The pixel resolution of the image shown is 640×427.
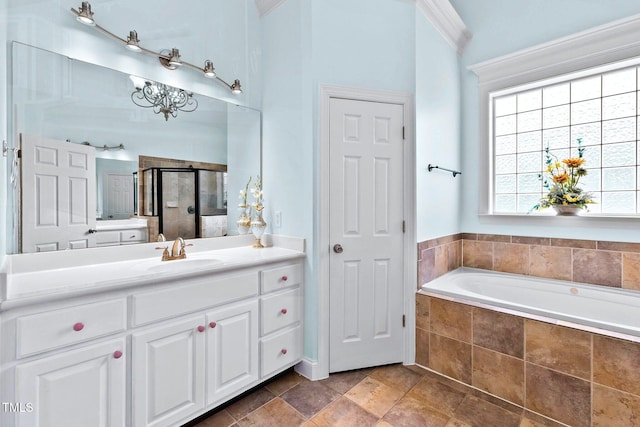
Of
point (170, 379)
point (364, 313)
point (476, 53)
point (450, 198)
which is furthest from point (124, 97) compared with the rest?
point (476, 53)

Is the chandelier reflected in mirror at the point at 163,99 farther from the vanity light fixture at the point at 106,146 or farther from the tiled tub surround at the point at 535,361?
the tiled tub surround at the point at 535,361

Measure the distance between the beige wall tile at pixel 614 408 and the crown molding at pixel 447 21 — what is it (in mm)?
2716

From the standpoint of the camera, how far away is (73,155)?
5.34 ft

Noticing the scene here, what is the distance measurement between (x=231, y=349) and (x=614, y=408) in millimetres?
2042

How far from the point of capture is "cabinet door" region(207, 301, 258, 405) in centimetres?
162

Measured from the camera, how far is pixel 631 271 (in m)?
2.18

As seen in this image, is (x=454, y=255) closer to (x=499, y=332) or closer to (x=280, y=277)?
(x=499, y=332)

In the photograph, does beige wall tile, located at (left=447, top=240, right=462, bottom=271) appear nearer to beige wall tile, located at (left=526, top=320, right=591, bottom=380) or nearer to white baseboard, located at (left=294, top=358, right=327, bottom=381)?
beige wall tile, located at (left=526, top=320, right=591, bottom=380)

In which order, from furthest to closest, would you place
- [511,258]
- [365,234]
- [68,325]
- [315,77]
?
[511,258] < [365,234] < [315,77] < [68,325]

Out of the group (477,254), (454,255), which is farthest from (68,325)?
(477,254)

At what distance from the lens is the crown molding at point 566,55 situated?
85.0 inches

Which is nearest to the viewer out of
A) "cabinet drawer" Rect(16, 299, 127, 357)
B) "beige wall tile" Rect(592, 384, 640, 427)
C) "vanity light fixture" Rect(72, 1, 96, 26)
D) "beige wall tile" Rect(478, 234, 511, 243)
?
"cabinet drawer" Rect(16, 299, 127, 357)

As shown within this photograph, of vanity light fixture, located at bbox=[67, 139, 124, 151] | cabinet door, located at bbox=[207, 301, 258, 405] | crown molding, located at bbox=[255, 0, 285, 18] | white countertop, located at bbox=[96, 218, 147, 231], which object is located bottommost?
cabinet door, located at bbox=[207, 301, 258, 405]

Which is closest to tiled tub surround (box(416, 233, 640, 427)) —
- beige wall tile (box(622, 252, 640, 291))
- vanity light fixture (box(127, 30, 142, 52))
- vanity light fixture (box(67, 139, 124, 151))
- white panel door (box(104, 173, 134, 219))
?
beige wall tile (box(622, 252, 640, 291))
